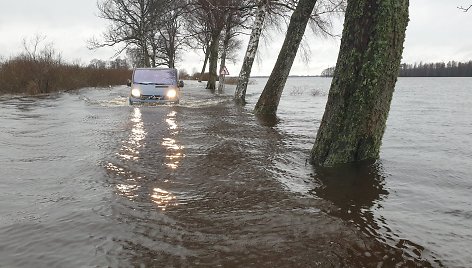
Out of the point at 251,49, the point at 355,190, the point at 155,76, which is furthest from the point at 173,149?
the point at 251,49

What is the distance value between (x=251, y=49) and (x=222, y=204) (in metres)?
13.6

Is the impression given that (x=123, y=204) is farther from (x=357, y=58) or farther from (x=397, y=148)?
(x=397, y=148)

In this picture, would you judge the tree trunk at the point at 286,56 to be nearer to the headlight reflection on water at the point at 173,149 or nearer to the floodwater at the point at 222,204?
the headlight reflection on water at the point at 173,149

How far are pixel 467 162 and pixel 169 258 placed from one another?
5958 millimetres

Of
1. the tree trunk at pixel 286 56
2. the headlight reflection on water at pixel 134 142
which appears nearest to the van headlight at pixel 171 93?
the tree trunk at pixel 286 56

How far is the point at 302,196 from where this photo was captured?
4.29 meters

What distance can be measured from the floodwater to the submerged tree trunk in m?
0.37

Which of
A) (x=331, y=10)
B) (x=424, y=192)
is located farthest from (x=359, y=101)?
(x=331, y=10)

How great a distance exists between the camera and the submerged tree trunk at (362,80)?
5246mm

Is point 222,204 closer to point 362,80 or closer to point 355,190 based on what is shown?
point 355,190

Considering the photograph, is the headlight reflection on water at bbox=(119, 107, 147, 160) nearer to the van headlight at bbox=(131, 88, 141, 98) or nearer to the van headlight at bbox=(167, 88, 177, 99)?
the van headlight at bbox=(131, 88, 141, 98)

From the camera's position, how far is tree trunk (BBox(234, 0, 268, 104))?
16438mm

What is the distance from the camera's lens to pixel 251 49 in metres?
16.9

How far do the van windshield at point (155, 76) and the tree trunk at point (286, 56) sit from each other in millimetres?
4345
